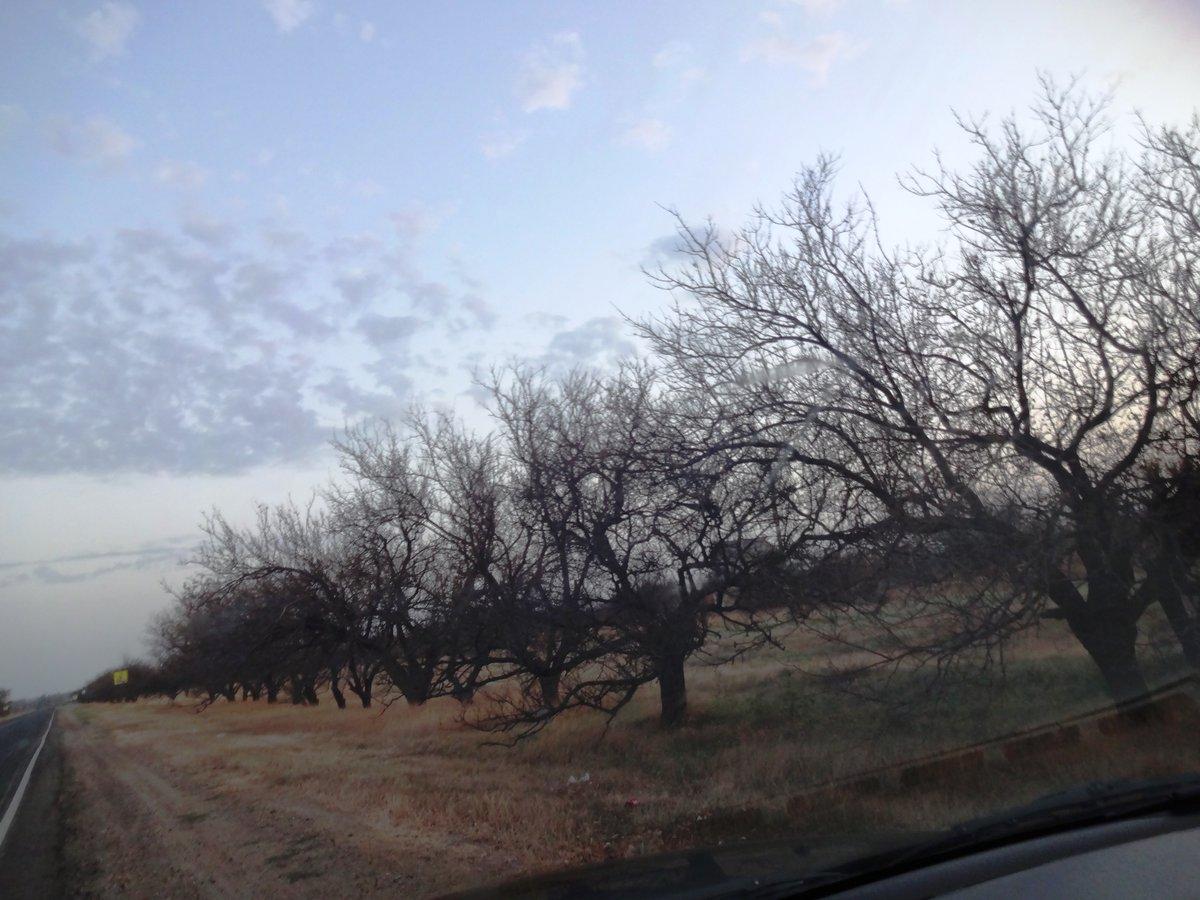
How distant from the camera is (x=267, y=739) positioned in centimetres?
1911

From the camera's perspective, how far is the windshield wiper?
4.05m

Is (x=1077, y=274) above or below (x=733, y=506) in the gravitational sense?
above

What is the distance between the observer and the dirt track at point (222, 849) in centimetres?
712

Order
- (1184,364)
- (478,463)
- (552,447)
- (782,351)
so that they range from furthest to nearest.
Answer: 1. (478,463)
2. (552,447)
3. (782,351)
4. (1184,364)

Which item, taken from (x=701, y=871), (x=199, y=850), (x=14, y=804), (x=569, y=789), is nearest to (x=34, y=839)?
(x=199, y=850)

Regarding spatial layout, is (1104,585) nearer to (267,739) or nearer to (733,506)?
(733,506)

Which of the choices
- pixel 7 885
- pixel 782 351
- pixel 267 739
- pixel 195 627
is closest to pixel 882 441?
pixel 782 351

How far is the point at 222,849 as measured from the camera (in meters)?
8.51

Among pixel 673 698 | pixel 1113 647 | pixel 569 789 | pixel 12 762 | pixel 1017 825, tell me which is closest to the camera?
pixel 1017 825

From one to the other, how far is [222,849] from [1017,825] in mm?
7058

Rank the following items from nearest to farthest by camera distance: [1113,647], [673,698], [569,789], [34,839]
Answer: [1113,647], [34,839], [569,789], [673,698]

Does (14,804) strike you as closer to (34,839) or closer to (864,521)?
(34,839)

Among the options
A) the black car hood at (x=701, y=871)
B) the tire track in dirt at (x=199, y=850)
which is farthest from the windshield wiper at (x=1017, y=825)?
the tire track in dirt at (x=199, y=850)

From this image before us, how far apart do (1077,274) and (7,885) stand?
11.1 metres
